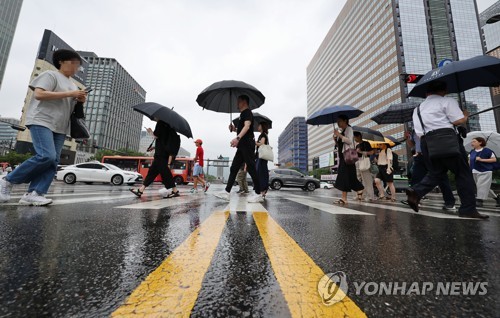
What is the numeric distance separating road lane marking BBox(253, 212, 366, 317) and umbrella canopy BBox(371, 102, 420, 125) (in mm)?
8372

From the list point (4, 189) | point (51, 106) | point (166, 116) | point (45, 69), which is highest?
point (45, 69)

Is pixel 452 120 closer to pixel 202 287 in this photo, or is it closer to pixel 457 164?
pixel 457 164

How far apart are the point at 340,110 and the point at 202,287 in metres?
5.37

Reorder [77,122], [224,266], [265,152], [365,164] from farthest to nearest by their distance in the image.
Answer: [365,164]
[265,152]
[77,122]
[224,266]

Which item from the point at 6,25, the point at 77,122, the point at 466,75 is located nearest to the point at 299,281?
the point at 77,122

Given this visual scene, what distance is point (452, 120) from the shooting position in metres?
2.84

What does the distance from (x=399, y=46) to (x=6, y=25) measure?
11958cm

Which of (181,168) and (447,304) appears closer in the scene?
(447,304)

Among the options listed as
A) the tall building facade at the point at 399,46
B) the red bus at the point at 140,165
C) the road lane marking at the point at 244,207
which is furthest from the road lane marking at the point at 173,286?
the tall building facade at the point at 399,46

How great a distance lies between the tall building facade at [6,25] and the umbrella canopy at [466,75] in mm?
104402

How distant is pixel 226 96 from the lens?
5484 millimetres

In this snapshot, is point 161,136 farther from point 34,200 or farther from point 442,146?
point 442,146

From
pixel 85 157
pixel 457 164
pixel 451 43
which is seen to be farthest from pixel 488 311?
pixel 451 43

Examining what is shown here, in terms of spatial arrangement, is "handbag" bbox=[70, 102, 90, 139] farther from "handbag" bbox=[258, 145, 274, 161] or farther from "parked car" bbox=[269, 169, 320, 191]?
"parked car" bbox=[269, 169, 320, 191]
